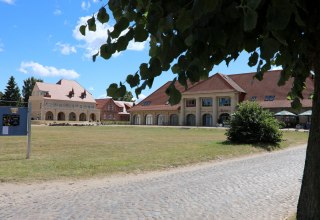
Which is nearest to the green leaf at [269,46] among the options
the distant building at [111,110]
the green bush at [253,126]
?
the green bush at [253,126]

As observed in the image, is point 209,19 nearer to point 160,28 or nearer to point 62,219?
point 160,28

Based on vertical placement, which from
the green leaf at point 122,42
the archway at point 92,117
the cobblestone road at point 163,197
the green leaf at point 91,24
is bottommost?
the cobblestone road at point 163,197

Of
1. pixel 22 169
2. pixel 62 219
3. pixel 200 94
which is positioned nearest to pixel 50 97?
pixel 200 94

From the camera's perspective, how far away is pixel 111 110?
12031cm

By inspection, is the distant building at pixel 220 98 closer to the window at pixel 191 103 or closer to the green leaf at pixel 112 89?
the window at pixel 191 103

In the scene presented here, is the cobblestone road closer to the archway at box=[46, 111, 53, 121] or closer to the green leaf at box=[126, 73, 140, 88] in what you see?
the green leaf at box=[126, 73, 140, 88]

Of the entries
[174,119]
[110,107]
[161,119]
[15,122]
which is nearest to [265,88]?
[174,119]

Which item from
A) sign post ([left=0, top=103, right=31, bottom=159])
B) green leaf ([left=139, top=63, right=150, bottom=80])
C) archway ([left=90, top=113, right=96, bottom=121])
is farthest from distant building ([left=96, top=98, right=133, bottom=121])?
green leaf ([left=139, top=63, right=150, bottom=80])

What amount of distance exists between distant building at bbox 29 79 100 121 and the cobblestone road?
92980mm

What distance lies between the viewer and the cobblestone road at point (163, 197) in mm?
7057

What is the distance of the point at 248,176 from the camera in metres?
11.8

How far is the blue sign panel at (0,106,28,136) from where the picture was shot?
49.7ft

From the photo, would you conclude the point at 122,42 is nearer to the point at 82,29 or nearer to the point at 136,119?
the point at 82,29

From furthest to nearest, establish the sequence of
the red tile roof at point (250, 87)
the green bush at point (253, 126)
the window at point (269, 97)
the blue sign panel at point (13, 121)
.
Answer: the window at point (269, 97) → the red tile roof at point (250, 87) → the green bush at point (253, 126) → the blue sign panel at point (13, 121)
